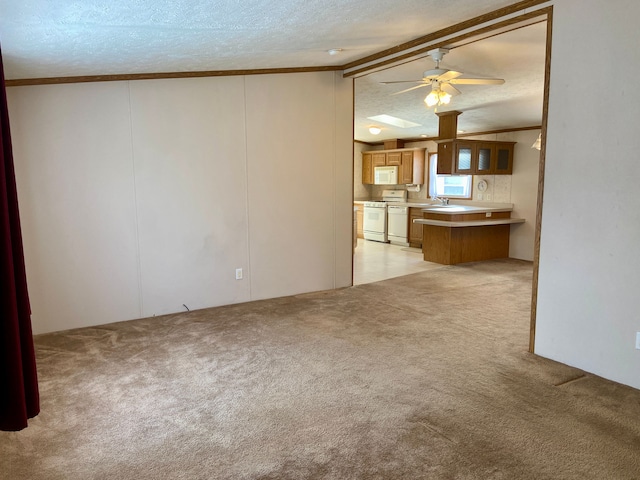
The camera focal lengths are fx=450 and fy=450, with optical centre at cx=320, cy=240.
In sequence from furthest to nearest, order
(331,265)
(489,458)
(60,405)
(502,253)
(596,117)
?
(502,253) < (331,265) < (596,117) < (60,405) < (489,458)

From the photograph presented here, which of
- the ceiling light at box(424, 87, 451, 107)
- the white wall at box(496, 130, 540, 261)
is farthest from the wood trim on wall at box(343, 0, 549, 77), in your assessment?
the white wall at box(496, 130, 540, 261)

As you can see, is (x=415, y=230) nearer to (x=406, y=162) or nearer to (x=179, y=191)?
(x=406, y=162)

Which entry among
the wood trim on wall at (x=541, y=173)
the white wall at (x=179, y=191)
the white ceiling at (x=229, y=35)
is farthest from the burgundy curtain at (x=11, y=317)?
the wood trim on wall at (x=541, y=173)

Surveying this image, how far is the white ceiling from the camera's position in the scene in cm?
254

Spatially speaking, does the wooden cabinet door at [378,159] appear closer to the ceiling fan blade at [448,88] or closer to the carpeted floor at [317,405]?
the ceiling fan blade at [448,88]

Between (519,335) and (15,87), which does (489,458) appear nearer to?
(519,335)

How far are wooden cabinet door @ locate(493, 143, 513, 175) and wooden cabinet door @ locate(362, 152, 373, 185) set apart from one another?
305 cm

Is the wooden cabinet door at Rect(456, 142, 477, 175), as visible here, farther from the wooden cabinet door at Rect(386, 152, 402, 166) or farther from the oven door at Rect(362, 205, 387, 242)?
the oven door at Rect(362, 205, 387, 242)

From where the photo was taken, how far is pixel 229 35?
3246 mm

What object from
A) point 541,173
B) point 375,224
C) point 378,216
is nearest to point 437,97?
point 541,173

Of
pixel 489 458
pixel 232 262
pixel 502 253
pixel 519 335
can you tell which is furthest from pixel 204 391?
pixel 502 253

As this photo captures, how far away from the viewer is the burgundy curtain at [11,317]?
4.81 feet

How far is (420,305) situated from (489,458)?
2.72 m

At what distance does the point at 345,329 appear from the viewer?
4.05m
